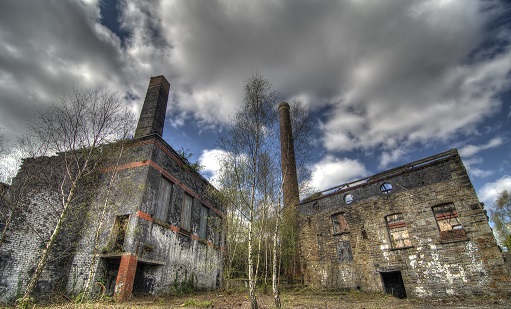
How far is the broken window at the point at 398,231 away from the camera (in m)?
13.0

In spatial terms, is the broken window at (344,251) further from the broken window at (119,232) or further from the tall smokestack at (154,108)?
the tall smokestack at (154,108)

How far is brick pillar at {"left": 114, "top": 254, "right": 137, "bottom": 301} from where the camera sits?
8359mm

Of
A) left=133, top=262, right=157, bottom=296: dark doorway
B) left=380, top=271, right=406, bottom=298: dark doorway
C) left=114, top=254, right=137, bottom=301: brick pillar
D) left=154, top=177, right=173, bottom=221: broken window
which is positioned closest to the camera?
left=114, top=254, right=137, bottom=301: brick pillar

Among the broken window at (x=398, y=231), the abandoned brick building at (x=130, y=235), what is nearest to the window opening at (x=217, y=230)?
the abandoned brick building at (x=130, y=235)

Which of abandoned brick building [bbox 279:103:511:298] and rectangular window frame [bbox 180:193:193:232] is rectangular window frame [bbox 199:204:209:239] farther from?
abandoned brick building [bbox 279:103:511:298]

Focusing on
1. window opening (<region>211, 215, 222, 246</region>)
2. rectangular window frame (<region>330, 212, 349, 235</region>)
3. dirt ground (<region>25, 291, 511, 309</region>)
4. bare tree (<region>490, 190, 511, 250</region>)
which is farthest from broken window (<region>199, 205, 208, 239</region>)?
bare tree (<region>490, 190, 511, 250</region>)

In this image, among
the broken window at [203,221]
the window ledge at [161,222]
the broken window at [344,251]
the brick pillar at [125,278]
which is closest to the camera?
the brick pillar at [125,278]

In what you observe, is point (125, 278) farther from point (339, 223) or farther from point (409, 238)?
point (409, 238)

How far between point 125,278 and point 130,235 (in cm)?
147

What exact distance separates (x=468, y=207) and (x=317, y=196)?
27.0 ft

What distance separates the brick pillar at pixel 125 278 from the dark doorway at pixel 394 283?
40.2 feet

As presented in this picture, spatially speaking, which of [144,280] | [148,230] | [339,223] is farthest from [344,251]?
[148,230]

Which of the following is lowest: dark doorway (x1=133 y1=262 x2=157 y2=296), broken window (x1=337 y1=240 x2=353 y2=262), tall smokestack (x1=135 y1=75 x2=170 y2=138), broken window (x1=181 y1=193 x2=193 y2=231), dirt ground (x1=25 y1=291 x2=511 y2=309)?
dirt ground (x1=25 y1=291 x2=511 y2=309)

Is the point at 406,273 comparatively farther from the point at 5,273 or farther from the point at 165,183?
the point at 5,273
